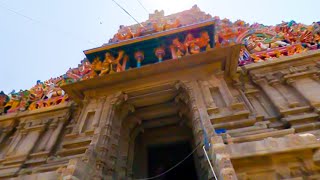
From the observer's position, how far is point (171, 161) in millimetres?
8398

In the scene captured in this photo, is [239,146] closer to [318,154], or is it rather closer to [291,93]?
[318,154]

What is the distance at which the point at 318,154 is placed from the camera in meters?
3.82

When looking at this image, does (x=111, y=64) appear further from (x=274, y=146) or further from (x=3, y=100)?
(x=274, y=146)

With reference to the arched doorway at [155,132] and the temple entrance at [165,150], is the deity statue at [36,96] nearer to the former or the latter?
the arched doorway at [155,132]

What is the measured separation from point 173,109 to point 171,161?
1.85 metres

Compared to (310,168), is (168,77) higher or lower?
higher

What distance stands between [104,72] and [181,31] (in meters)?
3.25

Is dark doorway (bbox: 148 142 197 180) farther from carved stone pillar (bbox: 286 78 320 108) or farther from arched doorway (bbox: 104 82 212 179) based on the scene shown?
carved stone pillar (bbox: 286 78 320 108)

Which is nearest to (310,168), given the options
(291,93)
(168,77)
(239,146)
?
(239,146)

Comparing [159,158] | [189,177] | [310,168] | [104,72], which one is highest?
[104,72]

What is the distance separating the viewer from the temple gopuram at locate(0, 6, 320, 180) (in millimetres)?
5531

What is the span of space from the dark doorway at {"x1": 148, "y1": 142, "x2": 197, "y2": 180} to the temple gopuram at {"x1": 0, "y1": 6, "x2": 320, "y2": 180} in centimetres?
3

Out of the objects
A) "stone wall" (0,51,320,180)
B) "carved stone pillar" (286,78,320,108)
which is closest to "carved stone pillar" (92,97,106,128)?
"stone wall" (0,51,320,180)

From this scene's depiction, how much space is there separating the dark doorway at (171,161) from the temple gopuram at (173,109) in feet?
0.11
